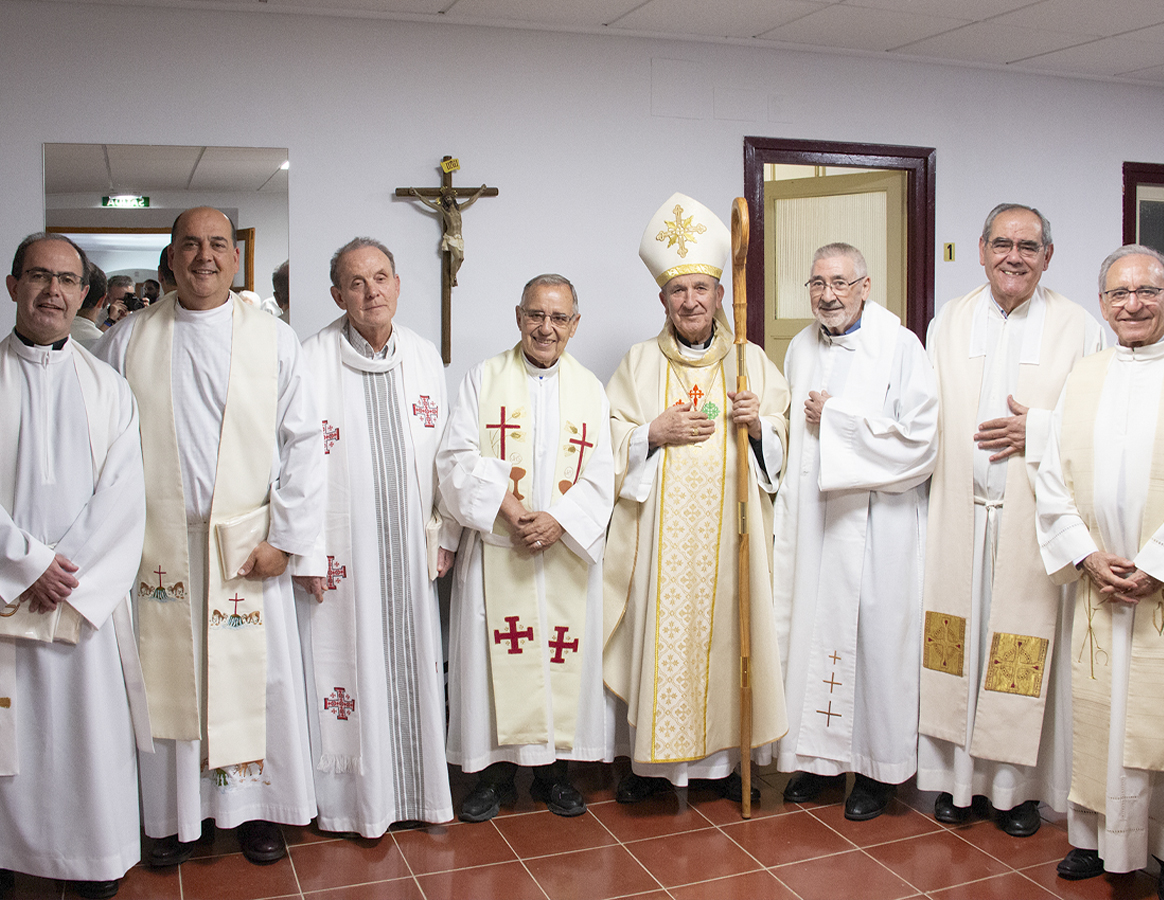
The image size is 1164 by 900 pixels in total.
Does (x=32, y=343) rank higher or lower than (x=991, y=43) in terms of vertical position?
lower

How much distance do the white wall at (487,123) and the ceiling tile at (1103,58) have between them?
7.5 inches

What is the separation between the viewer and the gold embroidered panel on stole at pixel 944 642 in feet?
12.2

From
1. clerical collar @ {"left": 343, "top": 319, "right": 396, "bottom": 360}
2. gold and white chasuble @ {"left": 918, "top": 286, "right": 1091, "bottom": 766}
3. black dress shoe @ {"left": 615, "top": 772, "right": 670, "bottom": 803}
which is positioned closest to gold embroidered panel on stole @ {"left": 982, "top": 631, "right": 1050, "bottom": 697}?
gold and white chasuble @ {"left": 918, "top": 286, "right": 1091, "bottom": 766}

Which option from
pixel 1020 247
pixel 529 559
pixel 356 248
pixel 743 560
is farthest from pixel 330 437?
pixel 1020 247

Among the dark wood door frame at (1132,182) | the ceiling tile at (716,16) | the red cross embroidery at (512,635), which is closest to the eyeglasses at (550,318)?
the red cross embroidery at (512,635)

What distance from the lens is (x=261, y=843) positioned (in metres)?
3.45

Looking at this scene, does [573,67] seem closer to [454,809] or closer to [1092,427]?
[1092,427]

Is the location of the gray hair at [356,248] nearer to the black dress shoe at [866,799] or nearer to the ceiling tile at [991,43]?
the black dress shoe at [866,799]

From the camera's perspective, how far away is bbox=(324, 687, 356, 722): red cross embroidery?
3574 mm

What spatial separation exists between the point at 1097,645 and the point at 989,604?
434 mm

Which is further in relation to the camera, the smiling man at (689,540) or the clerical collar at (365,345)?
the smiling man at (689,540)

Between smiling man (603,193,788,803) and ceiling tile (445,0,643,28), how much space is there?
103 centimetres

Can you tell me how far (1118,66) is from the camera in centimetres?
538

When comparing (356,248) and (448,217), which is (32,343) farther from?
(448,217)
